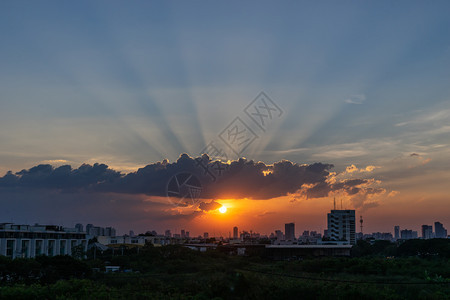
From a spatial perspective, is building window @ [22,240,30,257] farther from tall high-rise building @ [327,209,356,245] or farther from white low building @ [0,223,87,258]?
tall high-rise building @ [327,209,356,245]

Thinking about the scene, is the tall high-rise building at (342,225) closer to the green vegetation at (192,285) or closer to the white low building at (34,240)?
the white low building at (34,240)

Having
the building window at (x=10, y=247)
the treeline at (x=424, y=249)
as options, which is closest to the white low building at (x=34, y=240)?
the building window at (x=10, y=247)

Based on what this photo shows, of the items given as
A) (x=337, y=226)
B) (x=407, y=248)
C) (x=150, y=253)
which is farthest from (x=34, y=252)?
(x=337, y=226)

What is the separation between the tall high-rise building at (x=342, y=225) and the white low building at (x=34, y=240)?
134 meters

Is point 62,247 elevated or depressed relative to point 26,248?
depressed

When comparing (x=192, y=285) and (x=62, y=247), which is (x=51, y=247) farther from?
(x=192, y=285)

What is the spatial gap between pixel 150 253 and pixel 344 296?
155 feet

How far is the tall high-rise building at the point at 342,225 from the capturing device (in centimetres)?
19248

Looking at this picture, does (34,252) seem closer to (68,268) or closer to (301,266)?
(68,268)

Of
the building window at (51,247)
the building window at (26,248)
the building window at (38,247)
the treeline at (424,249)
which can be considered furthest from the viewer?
the treeline at (424,249)

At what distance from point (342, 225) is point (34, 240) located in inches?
5965

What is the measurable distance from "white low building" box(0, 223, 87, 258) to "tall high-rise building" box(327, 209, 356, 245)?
134 meters

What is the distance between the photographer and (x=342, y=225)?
7682 inches

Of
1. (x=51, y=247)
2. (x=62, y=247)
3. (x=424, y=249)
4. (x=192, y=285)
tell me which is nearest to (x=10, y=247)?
(x=51, y=247)
